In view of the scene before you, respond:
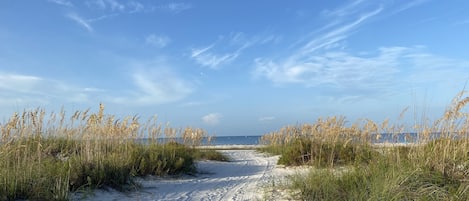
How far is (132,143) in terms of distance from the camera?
1009cm

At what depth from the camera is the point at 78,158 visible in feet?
24.3

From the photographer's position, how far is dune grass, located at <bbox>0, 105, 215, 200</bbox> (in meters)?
5.74

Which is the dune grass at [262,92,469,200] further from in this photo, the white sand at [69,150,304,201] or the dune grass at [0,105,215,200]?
the dune grass at [0,105,215,200]

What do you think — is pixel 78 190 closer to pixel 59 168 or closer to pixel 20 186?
pixel 59 168

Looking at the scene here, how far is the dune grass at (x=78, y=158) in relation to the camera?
5741 mm

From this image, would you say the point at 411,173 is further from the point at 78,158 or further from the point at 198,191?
the point at 78,158

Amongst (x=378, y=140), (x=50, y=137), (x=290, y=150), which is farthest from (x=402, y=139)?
(x=50, y=137)

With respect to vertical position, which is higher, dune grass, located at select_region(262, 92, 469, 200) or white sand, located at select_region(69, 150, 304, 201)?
dune grass, located at select_region(262, 92, 469, 200)

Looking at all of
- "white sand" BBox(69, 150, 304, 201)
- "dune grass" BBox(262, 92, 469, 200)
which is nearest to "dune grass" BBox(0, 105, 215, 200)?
"white sand" BBox(69, 150, 304, 201)

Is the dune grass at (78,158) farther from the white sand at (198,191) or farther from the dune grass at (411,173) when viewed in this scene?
the dune grass at (411,173)

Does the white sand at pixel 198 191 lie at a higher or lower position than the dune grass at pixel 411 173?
lower

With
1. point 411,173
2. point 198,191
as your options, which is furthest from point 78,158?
point 411,173

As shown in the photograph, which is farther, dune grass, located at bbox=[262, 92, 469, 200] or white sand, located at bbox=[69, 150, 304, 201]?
white sand, located at bbox=[69, 150, 304, 201]

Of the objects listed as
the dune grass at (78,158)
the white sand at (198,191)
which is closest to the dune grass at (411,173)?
the white sand at (198,191)
